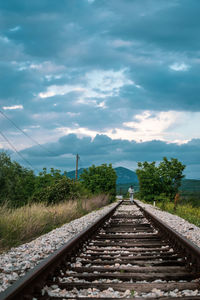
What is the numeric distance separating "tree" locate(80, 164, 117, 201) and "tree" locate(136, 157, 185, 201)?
284 cm

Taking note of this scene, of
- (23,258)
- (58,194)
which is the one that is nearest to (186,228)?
(23,258)

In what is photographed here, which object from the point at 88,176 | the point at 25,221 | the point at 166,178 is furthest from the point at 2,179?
the point at 25,221

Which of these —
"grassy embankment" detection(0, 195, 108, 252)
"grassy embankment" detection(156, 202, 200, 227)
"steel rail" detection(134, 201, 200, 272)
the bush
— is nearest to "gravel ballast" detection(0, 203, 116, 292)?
"grassy embankment" detection(0, 195, 108, 252)

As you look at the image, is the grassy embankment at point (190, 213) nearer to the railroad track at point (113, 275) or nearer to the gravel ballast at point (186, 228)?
the gravel ballast at point (186, 228)

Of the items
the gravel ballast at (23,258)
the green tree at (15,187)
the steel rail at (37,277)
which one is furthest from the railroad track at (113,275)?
the green tree at (15,187)

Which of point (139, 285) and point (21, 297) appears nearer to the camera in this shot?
point (21, 297)

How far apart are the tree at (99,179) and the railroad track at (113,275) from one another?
933 inches

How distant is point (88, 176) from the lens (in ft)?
99.1

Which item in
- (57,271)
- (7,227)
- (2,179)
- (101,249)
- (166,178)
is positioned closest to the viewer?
(57,271)

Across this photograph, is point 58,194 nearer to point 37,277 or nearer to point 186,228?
point 186,228

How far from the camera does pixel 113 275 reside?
3777 mm

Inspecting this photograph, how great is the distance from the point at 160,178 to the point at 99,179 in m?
5.61

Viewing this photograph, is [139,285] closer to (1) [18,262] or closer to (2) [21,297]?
(2) [21,297]

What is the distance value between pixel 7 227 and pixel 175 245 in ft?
11.5
